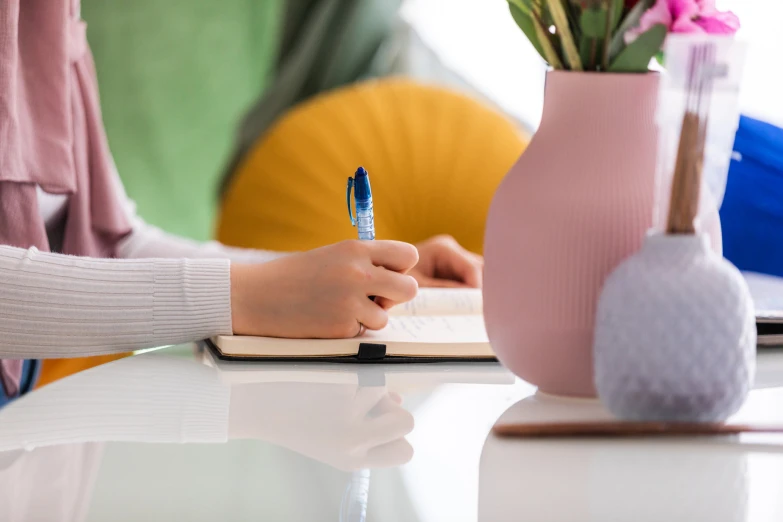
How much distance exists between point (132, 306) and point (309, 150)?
1.02 metres

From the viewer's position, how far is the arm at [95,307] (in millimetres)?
776

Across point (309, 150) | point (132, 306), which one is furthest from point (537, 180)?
point (309, 150)

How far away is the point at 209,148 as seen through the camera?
2416mm

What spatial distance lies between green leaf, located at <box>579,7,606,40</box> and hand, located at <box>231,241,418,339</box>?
0.93ft

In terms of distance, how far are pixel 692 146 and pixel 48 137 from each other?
83cm

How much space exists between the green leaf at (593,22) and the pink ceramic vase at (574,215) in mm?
30

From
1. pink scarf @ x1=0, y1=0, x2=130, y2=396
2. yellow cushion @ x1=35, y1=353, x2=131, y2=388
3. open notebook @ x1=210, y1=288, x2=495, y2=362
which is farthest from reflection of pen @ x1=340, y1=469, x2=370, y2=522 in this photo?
yellow cushion @ x1=35, y1=353, x2=131, y2=388

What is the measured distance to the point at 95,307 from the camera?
78 cm

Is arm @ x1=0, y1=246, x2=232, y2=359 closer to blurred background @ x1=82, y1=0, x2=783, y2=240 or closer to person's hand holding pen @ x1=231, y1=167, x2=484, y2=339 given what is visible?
person's hand holding pen @ x1=231, y1=167, x2=484, y2=339

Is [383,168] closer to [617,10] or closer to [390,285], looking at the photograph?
[390,285]

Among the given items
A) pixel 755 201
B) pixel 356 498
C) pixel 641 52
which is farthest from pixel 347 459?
pixel 755 201

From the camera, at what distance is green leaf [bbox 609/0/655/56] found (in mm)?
521

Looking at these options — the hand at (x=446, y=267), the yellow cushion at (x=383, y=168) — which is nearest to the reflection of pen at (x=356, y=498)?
the hand at (x=446, y=267)

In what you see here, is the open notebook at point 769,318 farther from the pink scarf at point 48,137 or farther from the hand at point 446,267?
the pink scarf at point 48,137
